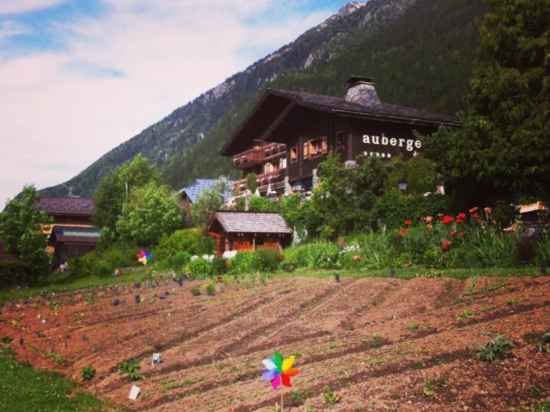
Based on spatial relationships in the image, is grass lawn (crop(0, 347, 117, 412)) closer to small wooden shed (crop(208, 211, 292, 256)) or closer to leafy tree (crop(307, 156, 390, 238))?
leafy tree (crop(307, 156, 390, 238))

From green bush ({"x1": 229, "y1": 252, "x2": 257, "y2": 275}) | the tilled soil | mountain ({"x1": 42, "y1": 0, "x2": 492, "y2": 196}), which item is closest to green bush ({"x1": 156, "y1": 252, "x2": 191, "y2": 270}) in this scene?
green bush ({"x1": 229, "y1": 252, "x2": 257, "y2": 275})

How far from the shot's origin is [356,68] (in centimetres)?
8438

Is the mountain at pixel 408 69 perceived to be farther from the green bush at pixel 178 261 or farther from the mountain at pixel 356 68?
the green bush at pixel 178 261

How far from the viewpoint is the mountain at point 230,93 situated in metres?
139

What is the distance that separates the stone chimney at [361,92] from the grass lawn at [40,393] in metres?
34.7

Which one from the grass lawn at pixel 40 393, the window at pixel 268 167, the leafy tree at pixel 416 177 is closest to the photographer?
the grass lawn at pixel 40 393

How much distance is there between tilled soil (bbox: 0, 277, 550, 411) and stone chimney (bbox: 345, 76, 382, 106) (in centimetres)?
2765

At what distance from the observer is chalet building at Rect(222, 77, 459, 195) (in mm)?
36094

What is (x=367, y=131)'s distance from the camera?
36.7 metres

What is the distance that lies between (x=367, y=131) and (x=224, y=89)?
14572cm

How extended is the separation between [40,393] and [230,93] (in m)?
165

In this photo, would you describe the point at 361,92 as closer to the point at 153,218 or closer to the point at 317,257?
the point at 153,218

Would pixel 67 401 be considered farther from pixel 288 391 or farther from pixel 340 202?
pixel 340 202

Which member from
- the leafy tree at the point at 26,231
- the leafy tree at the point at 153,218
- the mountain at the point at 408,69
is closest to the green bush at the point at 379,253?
the leafy tree at the point at 26,231
